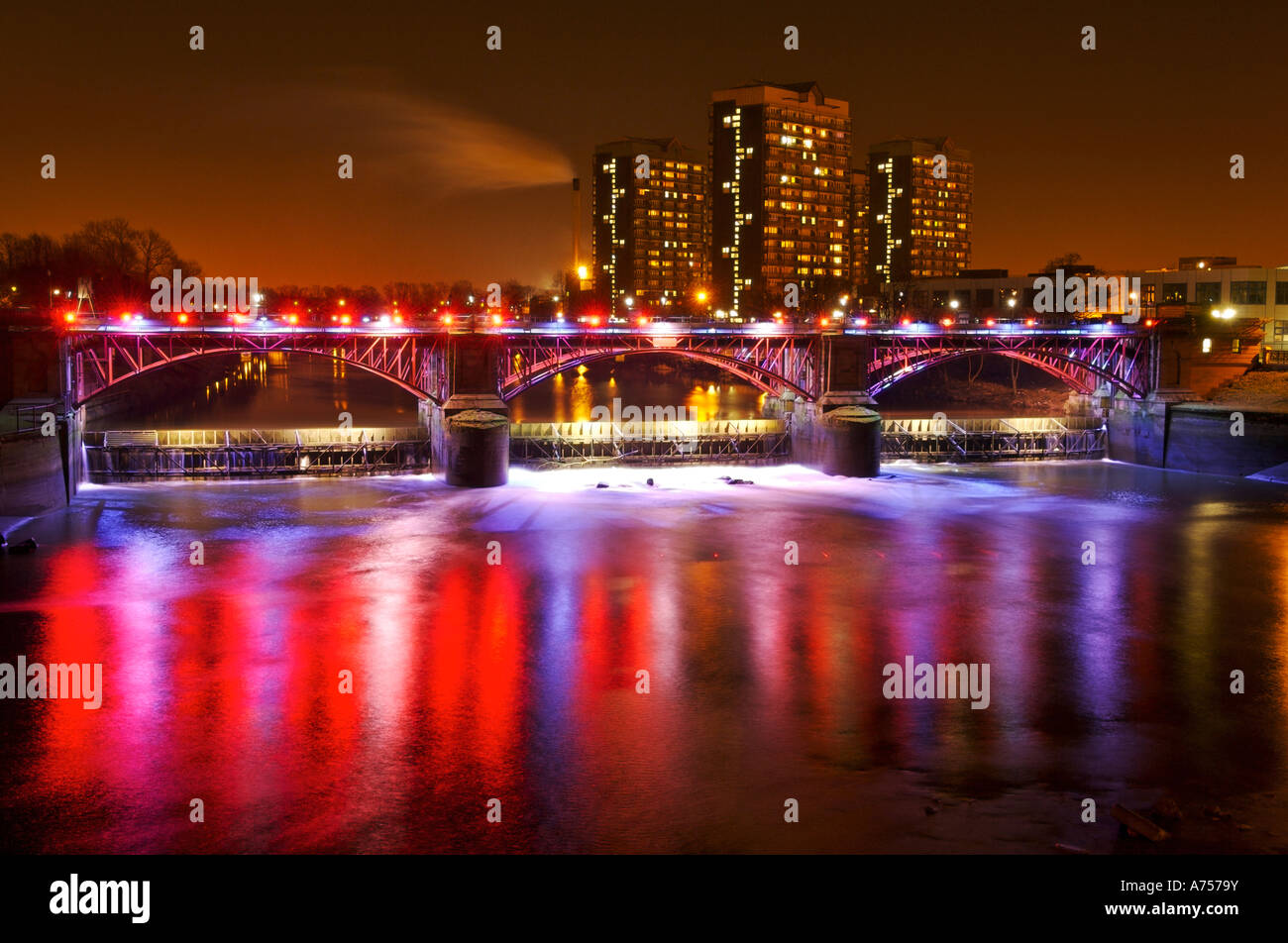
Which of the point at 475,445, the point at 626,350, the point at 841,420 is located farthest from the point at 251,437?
the point at 841,420

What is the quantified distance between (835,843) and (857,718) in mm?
5778

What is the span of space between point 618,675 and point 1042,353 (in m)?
55.1

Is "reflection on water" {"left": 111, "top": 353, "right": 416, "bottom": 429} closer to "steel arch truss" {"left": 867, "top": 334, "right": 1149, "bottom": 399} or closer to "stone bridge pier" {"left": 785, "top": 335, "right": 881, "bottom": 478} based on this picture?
"stone bridge pier" {"left": 785, "top": 335, "right": 881, "bottom": 478}

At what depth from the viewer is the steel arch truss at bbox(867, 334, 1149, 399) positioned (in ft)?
226

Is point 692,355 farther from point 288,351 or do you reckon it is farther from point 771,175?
point 771,175

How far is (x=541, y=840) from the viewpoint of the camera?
1719 cm

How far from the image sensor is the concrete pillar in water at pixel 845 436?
202 feet

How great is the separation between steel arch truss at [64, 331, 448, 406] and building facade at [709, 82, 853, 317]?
438ft

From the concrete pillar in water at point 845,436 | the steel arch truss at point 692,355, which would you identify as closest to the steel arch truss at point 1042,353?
the steel arch truss at point 692,355

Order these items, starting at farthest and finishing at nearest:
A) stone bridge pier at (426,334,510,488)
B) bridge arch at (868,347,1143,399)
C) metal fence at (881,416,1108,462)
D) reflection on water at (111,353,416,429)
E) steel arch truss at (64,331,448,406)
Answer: reflection on water at (111,353,416,429)
metal fence at (881,416,1108,462)
bridge arch at (868,347,1143,399)
stone bridge pier at (426,334,510,488)
steel arch truss at (64,331,448,406)

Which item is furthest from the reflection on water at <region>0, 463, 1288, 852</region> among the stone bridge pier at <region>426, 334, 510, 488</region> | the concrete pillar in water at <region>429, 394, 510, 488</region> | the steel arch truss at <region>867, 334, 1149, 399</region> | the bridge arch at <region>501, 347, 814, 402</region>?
the steel arch truss at <region>867, 334, 1149, 399</region>

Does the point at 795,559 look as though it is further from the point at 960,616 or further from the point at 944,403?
the point at 944,403

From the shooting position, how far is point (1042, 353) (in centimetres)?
7225
